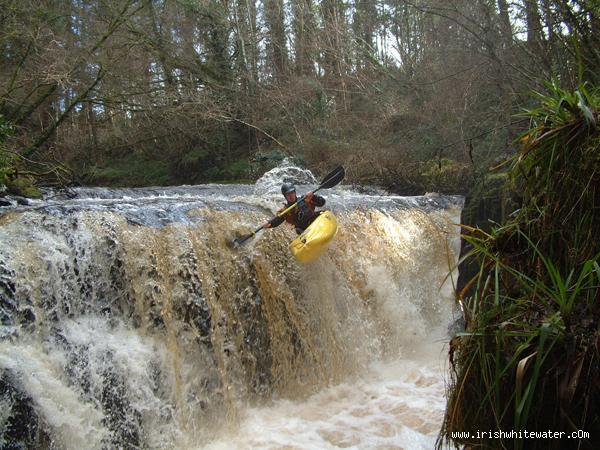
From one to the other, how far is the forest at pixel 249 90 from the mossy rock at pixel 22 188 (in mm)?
41

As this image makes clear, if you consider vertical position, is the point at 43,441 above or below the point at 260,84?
below

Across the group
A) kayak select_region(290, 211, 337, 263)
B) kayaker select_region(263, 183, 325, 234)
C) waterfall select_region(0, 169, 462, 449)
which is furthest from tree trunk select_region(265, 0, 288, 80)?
kayak select_region(290, 211, 337, 263)

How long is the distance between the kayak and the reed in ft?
9.68

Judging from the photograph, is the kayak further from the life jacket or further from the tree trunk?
the tree trunk

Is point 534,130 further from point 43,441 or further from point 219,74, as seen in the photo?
point 219,74

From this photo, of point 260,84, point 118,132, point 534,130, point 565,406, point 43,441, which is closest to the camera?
point 565,406

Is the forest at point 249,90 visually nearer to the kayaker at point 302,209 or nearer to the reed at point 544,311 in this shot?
the kayaker at point 302,209

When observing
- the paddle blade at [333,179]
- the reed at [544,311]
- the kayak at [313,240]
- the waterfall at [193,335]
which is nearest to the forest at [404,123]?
the reed at [544,311]

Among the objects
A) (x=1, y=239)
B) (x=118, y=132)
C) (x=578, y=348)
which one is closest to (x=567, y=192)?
(x=578, y=348)

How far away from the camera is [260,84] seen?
15.1m

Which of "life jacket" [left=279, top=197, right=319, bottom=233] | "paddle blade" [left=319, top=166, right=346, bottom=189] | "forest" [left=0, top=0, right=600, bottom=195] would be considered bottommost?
"life jacket" [left=279, top=197, right=319, bottom=233]

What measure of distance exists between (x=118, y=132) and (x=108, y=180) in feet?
4.41

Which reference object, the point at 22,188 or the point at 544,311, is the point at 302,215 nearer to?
the point at 22,188

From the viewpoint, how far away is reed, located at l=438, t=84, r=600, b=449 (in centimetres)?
148
